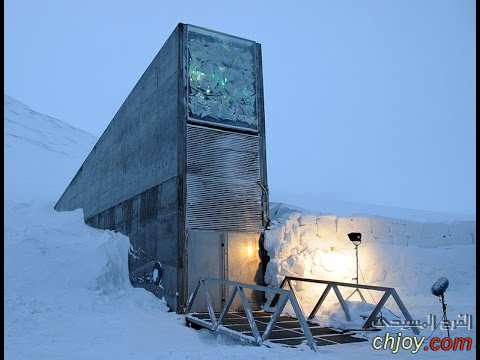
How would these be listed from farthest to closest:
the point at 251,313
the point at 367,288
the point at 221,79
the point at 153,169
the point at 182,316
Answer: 1. the point at 153,169
2. the point at 221,79
3. the point at 182,316
4. the point at 367,288
5. the point at 251,313

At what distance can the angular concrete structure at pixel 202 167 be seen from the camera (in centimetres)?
1107

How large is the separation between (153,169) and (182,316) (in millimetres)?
4347

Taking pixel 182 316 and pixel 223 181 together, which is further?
pixel 223 181

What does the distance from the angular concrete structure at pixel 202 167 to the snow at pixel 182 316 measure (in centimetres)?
81

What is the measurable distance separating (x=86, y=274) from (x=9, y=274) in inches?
73.4

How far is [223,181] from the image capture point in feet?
38.4

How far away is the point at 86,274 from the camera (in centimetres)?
1241

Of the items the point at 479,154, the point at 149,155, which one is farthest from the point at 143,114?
the point at 479,154

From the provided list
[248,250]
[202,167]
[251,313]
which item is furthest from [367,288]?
[202,167]

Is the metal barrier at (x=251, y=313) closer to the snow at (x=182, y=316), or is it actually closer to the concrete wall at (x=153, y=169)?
the snow at (x=182, y=316)

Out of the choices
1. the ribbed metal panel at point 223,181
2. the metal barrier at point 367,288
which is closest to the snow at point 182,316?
the metal barrier at point 367,288

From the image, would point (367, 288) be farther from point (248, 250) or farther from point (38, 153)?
point (38, 153)

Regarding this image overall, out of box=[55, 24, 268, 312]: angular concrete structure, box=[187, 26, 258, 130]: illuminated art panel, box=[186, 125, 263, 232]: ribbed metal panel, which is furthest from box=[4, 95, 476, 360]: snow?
box=[187, 26, 258, 130]: illuminated art panel

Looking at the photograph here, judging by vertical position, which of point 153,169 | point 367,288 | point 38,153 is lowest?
point 367,288
